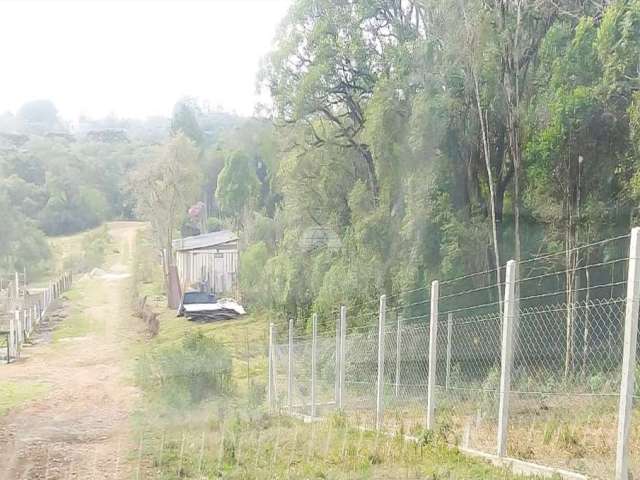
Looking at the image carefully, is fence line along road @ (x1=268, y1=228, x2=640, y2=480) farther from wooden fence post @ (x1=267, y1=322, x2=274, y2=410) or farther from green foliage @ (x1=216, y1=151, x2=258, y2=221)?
green foliage @ (x1=216, y1=151, x2=258, y2=221)

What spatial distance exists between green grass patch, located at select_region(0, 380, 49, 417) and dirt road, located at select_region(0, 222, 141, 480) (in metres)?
0.08

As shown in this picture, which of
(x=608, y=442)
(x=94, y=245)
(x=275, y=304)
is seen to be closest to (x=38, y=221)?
(x=94, y=245)

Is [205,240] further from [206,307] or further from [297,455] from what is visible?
[297,455]

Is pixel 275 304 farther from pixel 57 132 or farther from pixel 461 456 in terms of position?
pixel 461 456

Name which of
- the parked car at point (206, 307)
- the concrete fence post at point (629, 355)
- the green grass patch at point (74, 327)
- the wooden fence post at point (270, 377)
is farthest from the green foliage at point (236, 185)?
the concrete fence post at point (629, 355)

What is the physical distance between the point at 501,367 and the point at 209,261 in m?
5.83

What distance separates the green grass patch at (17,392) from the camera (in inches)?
241

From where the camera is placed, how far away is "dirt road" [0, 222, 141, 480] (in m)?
4.54

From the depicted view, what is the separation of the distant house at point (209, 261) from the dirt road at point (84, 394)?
0.76 m

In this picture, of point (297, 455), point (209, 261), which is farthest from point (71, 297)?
point (297, 455)

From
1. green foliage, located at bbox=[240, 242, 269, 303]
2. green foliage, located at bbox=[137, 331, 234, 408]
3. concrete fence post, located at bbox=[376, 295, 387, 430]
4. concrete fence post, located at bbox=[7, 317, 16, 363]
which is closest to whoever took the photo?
concrete fence post, located at bbox=[376, 295, 387, 430]

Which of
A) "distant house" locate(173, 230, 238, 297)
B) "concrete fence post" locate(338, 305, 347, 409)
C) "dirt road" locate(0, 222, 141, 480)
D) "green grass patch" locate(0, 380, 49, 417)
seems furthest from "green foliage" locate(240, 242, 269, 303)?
"green grass patch" locate(0, 380, 49, 417)

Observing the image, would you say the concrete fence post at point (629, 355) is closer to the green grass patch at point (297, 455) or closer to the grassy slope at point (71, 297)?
the green grass patch at point (297, 455)

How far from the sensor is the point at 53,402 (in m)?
6.26
